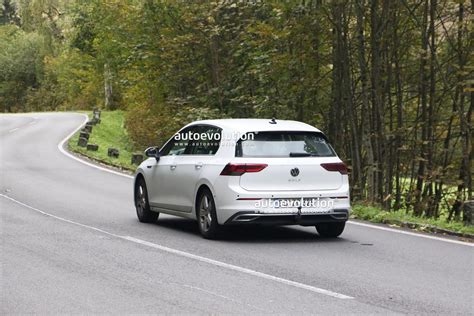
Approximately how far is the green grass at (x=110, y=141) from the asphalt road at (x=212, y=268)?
12815 mm

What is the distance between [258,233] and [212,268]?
3.47 m

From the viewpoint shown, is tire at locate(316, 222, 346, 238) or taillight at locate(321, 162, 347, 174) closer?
taillight at locate(321, 162, 347, 174)

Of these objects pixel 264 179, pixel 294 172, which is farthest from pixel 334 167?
pixel 264 179

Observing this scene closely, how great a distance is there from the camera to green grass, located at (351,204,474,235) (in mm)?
13039

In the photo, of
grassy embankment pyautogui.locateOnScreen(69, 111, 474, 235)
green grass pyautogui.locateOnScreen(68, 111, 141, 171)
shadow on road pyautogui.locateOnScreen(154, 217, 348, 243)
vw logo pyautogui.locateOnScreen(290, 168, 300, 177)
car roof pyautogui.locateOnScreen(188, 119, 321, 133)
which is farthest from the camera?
green grass pyautogui.locateOnScreen(68, 111, 141, 171)

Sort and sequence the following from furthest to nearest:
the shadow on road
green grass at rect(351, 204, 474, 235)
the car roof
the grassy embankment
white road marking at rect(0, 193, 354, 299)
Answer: the grassy embankment < green grass at rect(351, 204, 474, 235) < the shadow on road < the car roof < white road marking at rect(0, 193, 354, 299)

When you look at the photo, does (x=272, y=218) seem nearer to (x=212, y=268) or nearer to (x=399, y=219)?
(x=212, y=268)

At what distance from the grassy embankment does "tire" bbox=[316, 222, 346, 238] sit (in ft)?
5.80

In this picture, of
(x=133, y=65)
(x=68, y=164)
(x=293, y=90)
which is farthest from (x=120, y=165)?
(x=293, y=90)

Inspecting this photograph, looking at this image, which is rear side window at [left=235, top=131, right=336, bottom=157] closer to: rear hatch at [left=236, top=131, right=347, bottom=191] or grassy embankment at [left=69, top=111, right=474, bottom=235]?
rear hatch at [left=236, top=131, right=347, bottom=191]

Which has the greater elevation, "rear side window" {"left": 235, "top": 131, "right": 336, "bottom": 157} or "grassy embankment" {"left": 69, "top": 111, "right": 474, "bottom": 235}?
"rear side window" {"left": 235, "top": 131, "right": 336, "bottom": 157}

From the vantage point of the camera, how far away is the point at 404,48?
20578mm

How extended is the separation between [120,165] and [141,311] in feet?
65.3

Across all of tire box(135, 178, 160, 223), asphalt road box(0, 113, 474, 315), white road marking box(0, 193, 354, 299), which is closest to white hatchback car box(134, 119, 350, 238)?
asphalt road box(0, 113, 474, 315)
